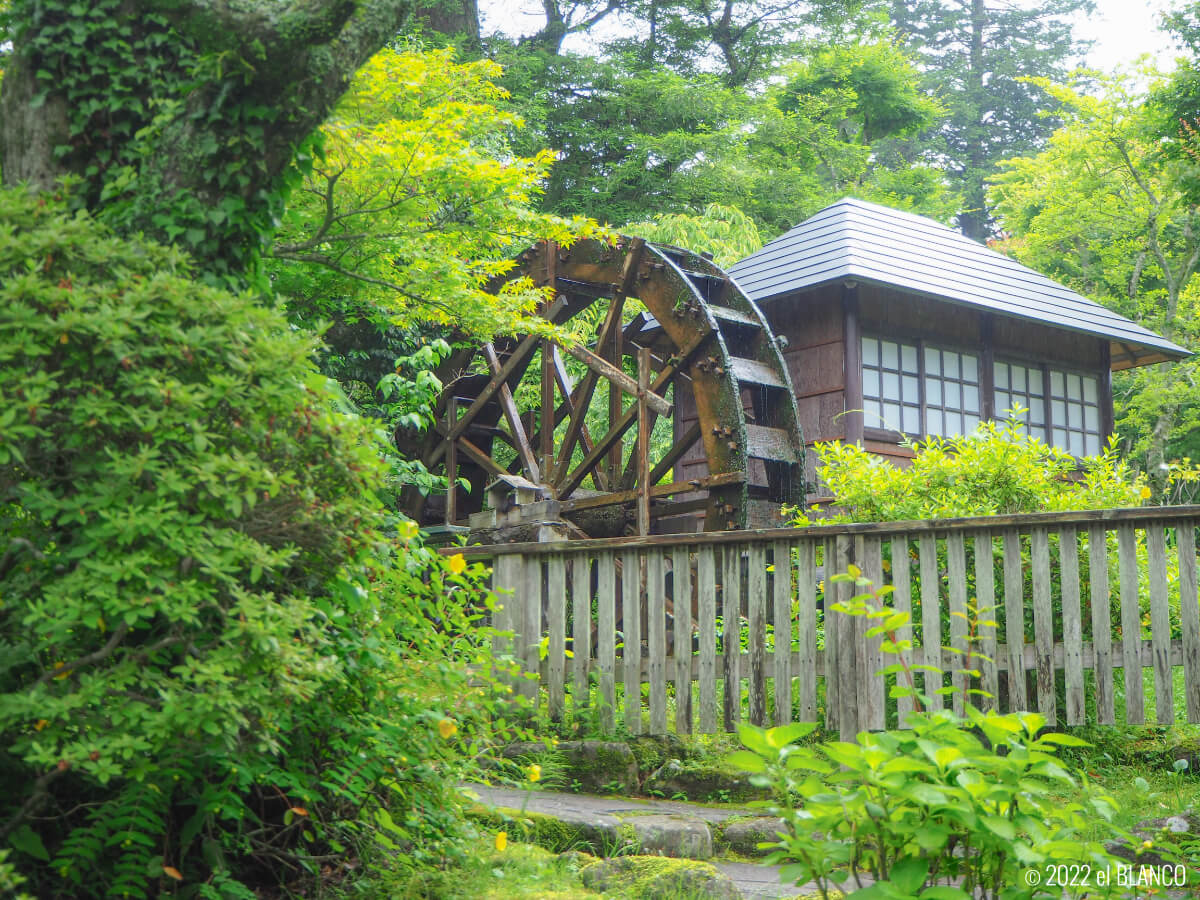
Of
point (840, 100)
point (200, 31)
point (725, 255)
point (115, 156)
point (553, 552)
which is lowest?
point (553, 552)

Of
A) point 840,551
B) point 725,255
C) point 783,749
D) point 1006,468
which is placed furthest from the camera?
point 725,255

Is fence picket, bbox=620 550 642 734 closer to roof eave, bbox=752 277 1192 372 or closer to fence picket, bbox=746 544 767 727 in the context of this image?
fence picket, bbox=746 544 767 727

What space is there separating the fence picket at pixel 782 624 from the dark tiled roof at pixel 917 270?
650 cm

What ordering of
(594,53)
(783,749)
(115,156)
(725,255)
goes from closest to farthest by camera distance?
(783,749) < (115,156) < (725,255) < (594,53)

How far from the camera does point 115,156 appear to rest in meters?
3.57

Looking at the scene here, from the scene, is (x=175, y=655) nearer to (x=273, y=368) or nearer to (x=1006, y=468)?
(x=273, y=368)

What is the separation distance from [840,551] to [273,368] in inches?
131

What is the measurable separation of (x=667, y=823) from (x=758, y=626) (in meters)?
1.46

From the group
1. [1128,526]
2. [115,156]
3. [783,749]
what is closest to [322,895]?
[783,749]

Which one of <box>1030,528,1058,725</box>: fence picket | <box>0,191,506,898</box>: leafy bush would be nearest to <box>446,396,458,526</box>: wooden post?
<box>1030,528,1058,725</box>: fence picket

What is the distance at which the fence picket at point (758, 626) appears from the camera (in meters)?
5.62

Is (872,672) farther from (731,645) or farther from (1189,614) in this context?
(1189,614)

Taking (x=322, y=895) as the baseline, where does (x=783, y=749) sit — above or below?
above

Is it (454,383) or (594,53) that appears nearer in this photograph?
(454,383)
